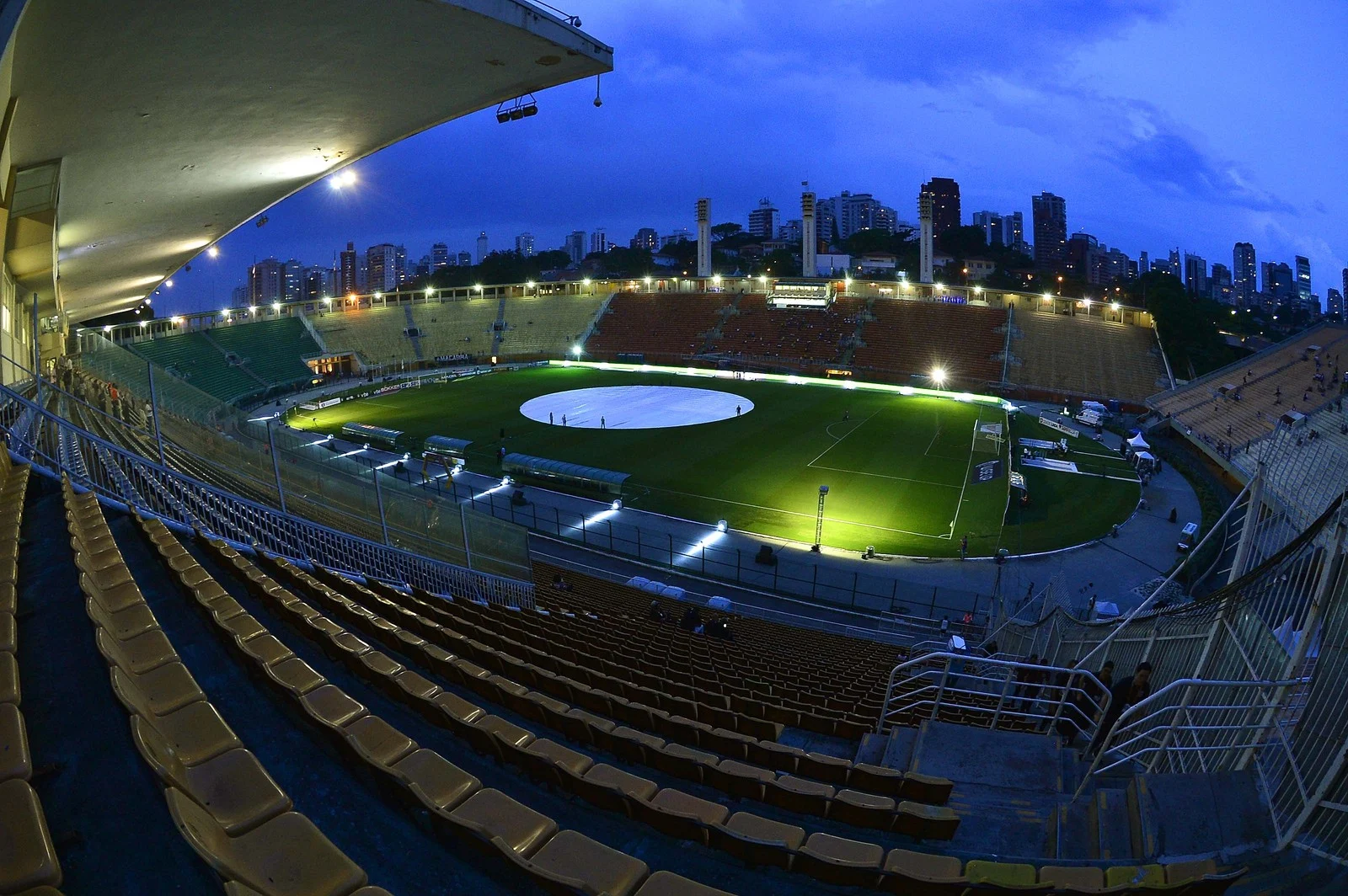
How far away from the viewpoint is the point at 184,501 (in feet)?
26.6

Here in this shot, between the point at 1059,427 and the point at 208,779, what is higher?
the point at 208,779

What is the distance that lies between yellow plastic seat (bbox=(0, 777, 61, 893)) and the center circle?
32.9 metres

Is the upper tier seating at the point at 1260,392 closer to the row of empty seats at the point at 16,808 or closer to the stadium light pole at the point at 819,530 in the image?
the stadium light pole at the point at 819,530

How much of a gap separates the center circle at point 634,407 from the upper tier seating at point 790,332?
1212 cm

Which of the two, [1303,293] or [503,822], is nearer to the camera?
[503,822]

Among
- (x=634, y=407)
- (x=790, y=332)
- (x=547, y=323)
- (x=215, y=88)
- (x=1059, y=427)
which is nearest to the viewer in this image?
(x=215, y=88)

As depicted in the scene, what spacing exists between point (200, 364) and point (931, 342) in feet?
170

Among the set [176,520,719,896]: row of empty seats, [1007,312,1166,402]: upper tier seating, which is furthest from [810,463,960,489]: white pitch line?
[176,520,719,896]: row of empty seats

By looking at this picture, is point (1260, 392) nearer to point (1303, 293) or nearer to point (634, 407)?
point (634, 407)

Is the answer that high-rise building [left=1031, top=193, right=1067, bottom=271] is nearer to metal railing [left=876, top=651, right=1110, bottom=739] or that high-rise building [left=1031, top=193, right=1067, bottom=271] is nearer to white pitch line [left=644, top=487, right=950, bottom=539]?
white pitch line [left=644, top=487, right=950, bottom=539]

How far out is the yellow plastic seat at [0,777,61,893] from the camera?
2.14 meters

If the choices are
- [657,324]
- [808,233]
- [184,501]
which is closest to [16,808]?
[184,501]

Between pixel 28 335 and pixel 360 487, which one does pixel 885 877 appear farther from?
pixel 28 335

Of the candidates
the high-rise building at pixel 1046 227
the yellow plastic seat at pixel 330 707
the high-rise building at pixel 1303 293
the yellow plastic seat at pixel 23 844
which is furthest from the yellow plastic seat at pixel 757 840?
the high-rise building at pixel 1046 227
